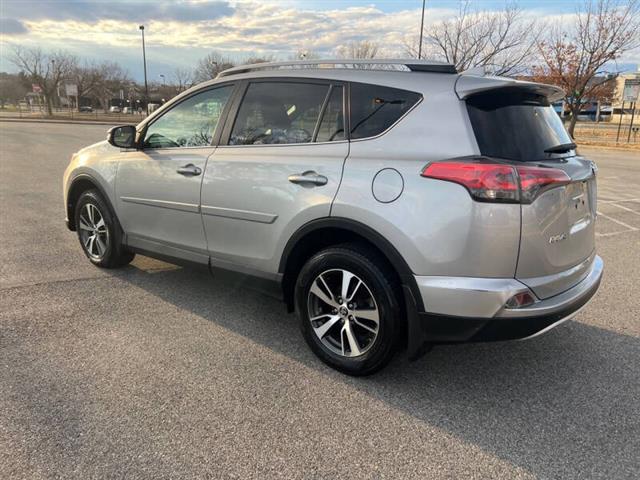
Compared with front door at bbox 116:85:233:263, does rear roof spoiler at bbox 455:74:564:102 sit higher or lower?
higher

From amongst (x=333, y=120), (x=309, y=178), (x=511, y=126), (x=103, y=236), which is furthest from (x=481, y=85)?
(x=103, y=236)

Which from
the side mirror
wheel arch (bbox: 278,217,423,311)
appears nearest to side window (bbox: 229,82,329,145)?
wheel arch (bbox: 278,217,423,311)

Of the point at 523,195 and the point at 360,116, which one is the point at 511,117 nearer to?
the point at 523,195

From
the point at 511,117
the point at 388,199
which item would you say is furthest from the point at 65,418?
the point at 511,117

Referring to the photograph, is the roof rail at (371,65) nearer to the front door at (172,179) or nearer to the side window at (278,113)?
the side window at (278,113)

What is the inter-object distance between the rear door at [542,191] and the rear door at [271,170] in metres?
0.85

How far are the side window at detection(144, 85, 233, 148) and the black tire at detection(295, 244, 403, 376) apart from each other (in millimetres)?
1420

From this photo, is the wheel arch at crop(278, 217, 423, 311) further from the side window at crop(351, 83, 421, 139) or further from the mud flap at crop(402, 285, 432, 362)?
the side window at crop(351, 83, 421, 139)

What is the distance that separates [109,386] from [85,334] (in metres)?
0.80

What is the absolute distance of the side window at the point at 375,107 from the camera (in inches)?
113

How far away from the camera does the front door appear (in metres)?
3.82

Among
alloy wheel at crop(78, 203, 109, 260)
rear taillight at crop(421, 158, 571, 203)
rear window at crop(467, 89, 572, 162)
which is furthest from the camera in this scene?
alloy wheel at crop(78, 203, 109, 260)

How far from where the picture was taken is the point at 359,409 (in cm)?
277

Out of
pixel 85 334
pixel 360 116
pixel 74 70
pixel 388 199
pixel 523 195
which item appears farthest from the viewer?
pixel 74 70
